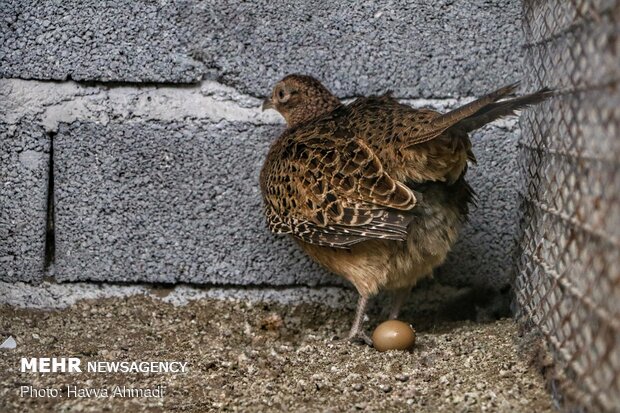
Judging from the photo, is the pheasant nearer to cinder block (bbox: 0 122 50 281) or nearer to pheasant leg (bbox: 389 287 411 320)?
pheasant leg (bbox: 389 287 411 320)

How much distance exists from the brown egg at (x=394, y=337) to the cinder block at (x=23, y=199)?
5.32 ft

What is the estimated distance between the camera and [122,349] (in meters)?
3.23

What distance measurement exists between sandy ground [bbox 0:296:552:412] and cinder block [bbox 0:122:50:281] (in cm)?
22

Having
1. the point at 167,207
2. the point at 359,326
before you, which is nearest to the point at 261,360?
the point at 359,326

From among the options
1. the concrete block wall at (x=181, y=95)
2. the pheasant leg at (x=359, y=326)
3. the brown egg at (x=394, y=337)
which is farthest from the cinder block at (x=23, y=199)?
the brown egg at (x=394, y=337)

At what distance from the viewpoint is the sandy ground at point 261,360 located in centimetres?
268

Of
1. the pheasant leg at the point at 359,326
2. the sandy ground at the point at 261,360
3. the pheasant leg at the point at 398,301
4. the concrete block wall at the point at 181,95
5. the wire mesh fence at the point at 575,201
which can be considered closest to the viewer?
the wire mesh fence at the point at 575,201

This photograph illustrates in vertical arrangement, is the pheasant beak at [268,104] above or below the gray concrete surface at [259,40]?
below

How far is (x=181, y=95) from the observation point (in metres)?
3.59

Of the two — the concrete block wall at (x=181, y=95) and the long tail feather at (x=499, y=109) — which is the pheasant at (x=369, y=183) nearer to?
the long tail feather at (x=499, y=109)

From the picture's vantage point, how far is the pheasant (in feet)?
10.1

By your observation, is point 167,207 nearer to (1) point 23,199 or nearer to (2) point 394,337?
(1) point 23,199

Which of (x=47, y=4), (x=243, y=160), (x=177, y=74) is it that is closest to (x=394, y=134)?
(x=243, y=160)

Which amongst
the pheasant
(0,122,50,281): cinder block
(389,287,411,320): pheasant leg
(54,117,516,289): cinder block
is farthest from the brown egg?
(0,122,50,281): cinder block
